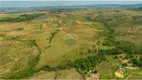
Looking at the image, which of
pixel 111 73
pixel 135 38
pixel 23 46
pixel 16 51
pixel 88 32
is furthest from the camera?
pixel 88 32

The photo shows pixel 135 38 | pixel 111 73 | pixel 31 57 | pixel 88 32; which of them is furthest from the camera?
pixel 88 32

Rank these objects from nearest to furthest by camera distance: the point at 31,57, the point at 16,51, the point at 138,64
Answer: the point at 138,64 < the point at 31,57 < the point at 16,51

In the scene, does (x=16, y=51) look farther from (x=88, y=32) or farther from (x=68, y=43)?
(x=88, y=32)

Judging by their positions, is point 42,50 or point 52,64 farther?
point 42,50

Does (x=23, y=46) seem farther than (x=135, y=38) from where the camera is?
No

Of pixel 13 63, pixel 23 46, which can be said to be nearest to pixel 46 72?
pixel 13 63

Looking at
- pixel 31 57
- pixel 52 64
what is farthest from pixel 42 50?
pixel 52 64

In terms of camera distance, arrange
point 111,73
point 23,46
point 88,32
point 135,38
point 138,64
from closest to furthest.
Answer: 1. point 111,73
2. point 138,64
3. point 23,46
4. point 135,38
5. point 88,32

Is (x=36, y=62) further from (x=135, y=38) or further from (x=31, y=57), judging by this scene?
(x=135, y=38)
